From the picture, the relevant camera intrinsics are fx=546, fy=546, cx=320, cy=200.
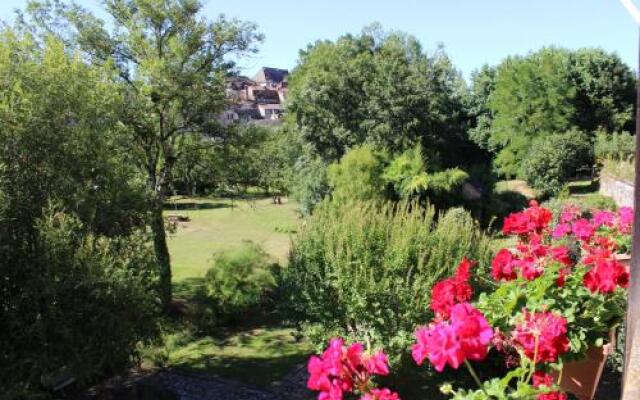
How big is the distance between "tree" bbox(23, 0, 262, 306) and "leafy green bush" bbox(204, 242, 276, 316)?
1447 mm

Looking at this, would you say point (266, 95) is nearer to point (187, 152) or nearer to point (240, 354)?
point (187, 152)

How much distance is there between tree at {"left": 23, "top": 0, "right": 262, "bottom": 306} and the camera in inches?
564

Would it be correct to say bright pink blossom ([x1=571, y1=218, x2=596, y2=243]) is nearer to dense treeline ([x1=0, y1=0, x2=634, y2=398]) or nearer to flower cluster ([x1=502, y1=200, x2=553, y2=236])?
flower cluster ([x1=502, y1=200, x2=553, y2=236])

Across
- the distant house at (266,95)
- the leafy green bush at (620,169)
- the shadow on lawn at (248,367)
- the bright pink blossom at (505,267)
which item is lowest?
the shadow on lawn at (248,367)

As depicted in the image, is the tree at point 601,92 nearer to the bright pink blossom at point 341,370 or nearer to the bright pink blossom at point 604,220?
the bright pink blossom at point 604,220

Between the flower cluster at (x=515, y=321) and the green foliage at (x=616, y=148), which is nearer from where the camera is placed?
the flower cluster at (x=515, y=321)

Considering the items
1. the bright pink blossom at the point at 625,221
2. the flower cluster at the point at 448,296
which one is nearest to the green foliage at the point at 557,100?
the bright pink blossom at the point at 625,221

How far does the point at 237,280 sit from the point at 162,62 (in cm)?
590

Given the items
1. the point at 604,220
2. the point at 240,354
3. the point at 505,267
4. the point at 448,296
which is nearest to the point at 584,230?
the point at 604,220

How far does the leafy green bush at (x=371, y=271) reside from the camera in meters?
8.79

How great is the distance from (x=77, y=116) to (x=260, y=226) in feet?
63.2

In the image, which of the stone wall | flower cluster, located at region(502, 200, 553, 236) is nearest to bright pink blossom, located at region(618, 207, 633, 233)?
flower cluster, located at region(502, 200, 553, 236)

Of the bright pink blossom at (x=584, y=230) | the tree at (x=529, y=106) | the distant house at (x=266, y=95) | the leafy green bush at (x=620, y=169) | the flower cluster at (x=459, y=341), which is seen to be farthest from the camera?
the distant house at (x=266, y=95)

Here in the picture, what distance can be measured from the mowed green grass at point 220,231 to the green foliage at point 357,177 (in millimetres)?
2689
